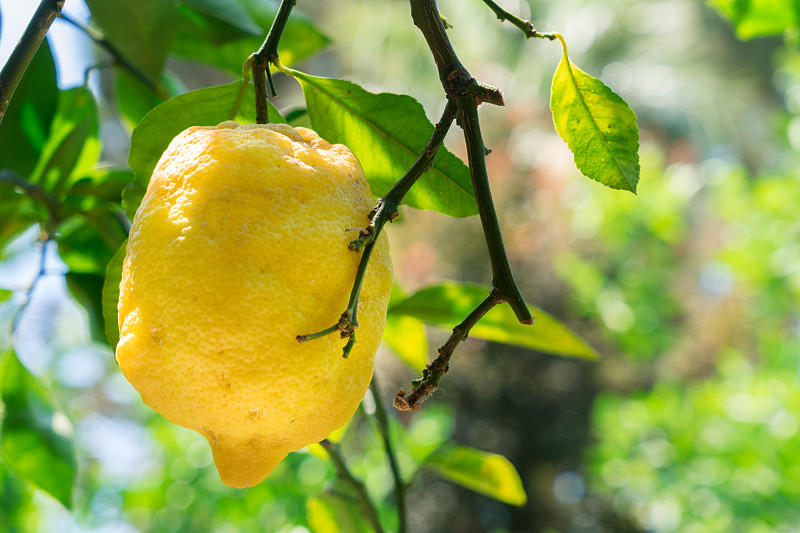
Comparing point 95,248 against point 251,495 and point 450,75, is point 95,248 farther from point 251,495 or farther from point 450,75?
point 251,495

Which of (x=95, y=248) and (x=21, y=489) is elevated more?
(x=95, y=248)

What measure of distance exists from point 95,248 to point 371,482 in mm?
1183

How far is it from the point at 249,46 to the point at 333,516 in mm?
384

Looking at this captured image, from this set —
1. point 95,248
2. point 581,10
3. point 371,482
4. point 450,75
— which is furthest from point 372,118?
point 581,10

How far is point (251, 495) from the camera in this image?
4.43ft

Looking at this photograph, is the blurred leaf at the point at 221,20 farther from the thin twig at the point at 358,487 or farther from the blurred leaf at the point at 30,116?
the thin twig at the point at 358,487

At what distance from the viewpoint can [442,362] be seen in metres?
0.21

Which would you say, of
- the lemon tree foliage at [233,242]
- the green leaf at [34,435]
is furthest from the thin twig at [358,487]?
the green leaf at [34,435]

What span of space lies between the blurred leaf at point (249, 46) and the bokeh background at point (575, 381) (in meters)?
0.02

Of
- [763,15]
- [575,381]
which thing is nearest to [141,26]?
[763,15]

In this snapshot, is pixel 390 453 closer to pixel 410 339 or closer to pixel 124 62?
pixel 410 339

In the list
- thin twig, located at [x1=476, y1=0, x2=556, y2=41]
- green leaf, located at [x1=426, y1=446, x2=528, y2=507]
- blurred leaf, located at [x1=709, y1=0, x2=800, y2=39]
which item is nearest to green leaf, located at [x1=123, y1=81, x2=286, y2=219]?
thin twig, located at [x1=476, y1=0, x2=556, y2=41]

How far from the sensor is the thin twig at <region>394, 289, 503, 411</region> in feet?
0.67

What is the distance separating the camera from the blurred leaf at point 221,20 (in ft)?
1.43
